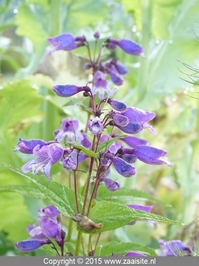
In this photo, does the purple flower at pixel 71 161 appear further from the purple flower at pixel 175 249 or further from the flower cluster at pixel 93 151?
the purple flower at pixel 175 249

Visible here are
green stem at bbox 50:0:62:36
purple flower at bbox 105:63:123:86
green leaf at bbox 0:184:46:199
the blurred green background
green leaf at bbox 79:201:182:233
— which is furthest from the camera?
green stem at bbox 50:0:62:36

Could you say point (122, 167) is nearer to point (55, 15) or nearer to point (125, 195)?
point (125, 195)

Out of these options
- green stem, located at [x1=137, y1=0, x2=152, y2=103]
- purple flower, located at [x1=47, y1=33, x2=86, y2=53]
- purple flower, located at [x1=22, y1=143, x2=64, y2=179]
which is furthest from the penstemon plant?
green stem, located at [x1=137, y1=0, x2=152, y2=103]

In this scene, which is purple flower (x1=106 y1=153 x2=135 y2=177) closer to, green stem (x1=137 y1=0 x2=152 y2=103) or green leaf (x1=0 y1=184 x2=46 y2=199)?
green leaf (x1=0 y1=184 x2=46 y2=199)

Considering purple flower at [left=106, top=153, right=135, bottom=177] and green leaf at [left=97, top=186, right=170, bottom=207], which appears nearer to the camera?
purple flower at [left=106, top=153, right=135, bottom=177]

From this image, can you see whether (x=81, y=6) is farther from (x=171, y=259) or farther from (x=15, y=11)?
(x=171, y=259)

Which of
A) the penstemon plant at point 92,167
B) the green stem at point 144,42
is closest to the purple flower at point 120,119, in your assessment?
the penstemon plant at point 92,167

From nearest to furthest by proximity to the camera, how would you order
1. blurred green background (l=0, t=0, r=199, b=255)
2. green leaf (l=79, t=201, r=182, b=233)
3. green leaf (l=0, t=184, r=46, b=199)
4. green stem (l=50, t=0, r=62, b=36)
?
green leaf (l=79, t=201, r=182, b=233) → green leaf (l=0, t=184, r=46, b=199) → blurred green background (l=0, t=0, r=199, b=255) → green stem (l=50, t=0, r=62, b=36)
